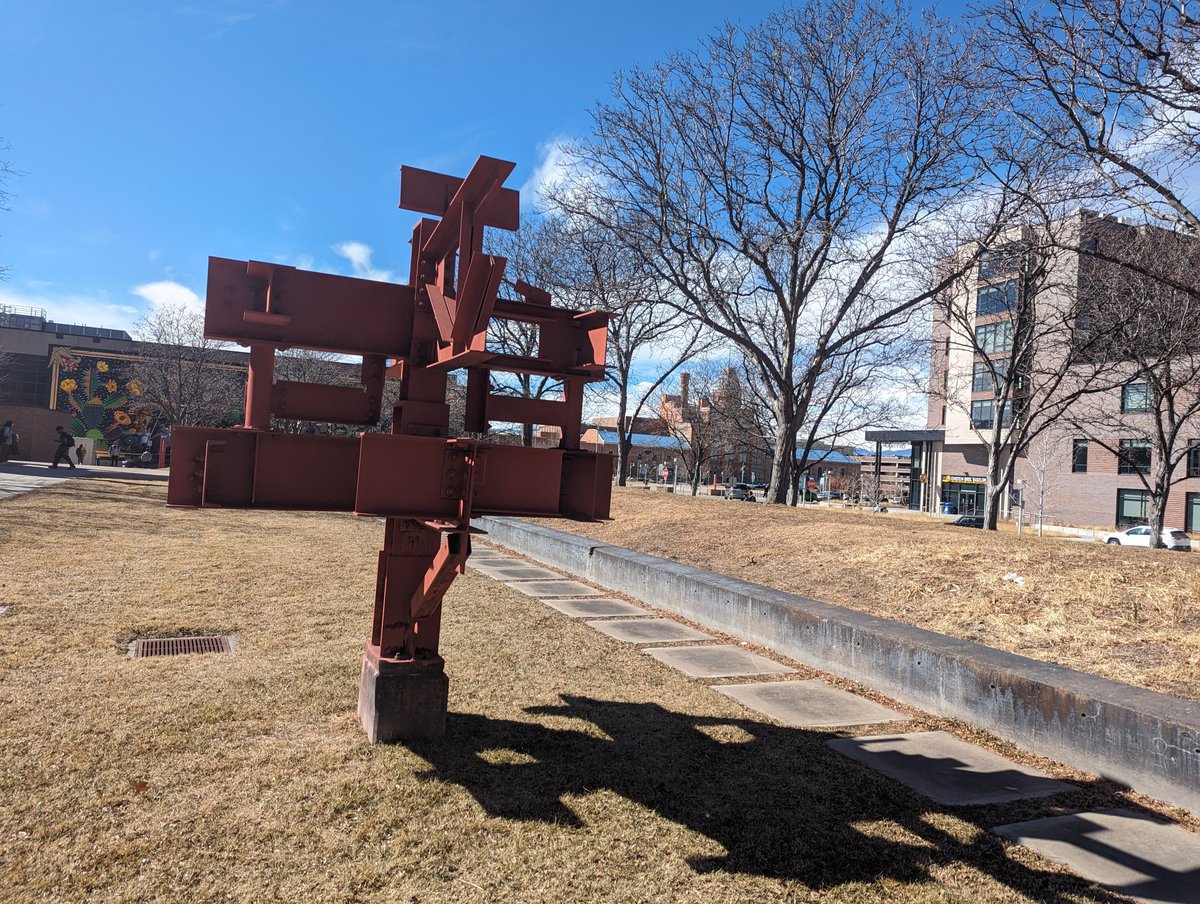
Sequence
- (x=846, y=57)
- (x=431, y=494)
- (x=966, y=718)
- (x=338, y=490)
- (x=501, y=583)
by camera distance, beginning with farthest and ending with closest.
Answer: (x=846, y=57) < (x=501, y=583) < (x=966, y=718) < (x=338, y=490) < (x=431, y=494)

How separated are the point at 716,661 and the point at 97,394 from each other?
53469mm

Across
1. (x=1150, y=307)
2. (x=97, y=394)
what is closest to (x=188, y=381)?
(x=97, y=394)

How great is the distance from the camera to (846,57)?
1566cm

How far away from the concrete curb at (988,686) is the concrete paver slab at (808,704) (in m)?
0.31

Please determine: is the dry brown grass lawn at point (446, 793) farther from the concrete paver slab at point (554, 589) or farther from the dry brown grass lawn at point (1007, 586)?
the concrete paver slab at point (554, 589)

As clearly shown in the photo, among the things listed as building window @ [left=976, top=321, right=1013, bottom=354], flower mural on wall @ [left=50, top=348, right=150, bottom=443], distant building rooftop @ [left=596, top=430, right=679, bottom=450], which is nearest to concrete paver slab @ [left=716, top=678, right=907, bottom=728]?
building window @ [left=976, top=321, right=1013, bottom=354]

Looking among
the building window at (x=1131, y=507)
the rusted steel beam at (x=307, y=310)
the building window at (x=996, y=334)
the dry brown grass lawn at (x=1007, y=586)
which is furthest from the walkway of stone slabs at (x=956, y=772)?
the building window at (x=1131, y=507)

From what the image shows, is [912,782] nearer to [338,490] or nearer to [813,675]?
[813,675]

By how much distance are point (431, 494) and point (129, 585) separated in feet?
20.7

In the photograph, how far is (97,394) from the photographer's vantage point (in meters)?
48.2

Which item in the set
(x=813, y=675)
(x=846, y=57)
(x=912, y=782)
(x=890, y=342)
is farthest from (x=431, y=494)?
(x=890, y=342)

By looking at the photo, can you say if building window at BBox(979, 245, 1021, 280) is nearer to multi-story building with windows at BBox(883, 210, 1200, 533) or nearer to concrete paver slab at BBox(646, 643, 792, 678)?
multi-story building with windows at BBox(883, 210, 1200, 533)

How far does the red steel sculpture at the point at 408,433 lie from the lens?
3.60 metres

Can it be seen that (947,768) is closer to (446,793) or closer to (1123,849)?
(1123,849)
